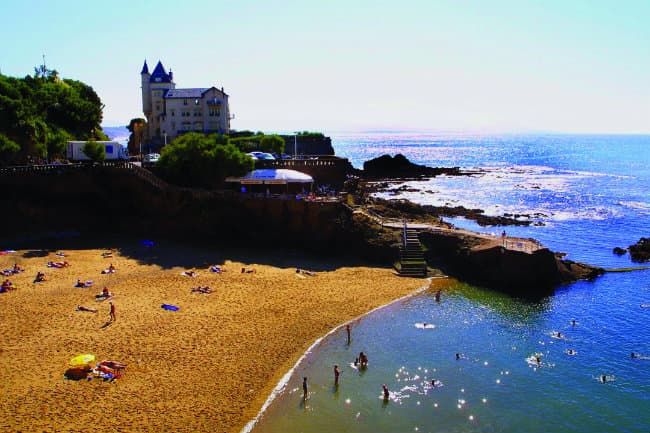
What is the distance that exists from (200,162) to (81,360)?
23443 mm

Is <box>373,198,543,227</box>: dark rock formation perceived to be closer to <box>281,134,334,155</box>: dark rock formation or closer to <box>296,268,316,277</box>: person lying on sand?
<box>296,268,316,277</box>: person lying on sand

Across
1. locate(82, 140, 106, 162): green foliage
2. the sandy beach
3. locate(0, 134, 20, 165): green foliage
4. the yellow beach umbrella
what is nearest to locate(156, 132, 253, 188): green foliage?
locate(82, 140, 106, 162): green foliage

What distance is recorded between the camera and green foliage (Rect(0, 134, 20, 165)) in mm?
45500

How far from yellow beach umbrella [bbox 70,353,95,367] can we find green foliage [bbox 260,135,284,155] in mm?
51366

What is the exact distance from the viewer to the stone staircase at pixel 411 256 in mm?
36562

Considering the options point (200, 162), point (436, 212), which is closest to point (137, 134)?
point (200, 162)

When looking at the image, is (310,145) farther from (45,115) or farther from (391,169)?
(45,115)

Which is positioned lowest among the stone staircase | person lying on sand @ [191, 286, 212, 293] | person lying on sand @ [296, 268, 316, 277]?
person lying on sand @ [191, 286, 212, 293]

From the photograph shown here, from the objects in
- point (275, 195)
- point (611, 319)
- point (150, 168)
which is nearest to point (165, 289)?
point (275, 195)

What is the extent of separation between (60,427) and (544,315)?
24.0m

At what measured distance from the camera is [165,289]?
107ft

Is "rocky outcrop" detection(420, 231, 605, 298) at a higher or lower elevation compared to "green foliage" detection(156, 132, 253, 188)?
lower

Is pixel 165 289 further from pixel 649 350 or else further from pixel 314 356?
pixel 649 350

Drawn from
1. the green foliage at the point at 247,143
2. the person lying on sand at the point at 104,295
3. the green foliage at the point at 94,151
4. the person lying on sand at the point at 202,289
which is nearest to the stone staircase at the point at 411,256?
the person lying on sand at the point at 202,289
